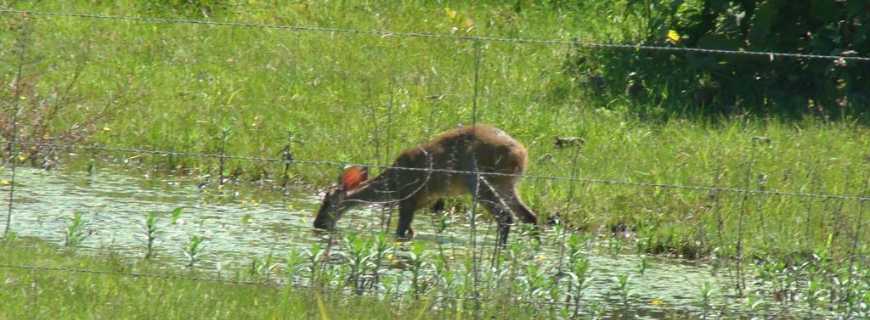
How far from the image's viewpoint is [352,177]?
10.6 metres

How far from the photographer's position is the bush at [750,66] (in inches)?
509

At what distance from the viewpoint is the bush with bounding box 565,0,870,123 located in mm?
12938

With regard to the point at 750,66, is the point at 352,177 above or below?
below

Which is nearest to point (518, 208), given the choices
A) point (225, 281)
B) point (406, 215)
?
point (406, 215)

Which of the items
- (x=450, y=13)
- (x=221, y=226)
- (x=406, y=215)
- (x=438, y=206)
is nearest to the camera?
(x=221, y=226)

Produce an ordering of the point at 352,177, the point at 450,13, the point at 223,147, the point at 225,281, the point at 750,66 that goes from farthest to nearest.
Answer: the point at 450,13 < the point at 750,66 < the point at 223,147 < the point at 352,177 < the point at 225,281

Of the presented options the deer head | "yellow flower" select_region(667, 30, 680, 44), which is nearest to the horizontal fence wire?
the deer head

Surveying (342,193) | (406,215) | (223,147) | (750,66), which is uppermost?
(750,66)

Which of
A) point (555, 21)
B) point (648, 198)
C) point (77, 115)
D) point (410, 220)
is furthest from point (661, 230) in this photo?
point (555, 21)

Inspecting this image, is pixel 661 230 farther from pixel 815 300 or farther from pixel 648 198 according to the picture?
pixel 815 300

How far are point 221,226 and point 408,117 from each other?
2942mm

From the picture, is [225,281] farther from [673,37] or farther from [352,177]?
[673,37]

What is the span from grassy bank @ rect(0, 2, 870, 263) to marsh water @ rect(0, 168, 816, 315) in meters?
0.35

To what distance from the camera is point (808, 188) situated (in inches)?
425
